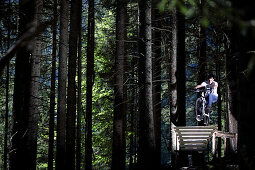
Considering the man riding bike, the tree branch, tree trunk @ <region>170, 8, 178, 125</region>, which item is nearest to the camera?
the tree branch

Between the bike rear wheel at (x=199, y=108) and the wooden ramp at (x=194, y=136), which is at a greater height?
the bike rear wheel at (x=199, y=108)

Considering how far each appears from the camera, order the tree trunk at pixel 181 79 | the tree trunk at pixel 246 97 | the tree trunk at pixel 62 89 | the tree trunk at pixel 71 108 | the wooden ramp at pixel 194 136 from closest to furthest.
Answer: the tree trunk at pixel 246 97, the wooden ramp at pixel 194 136, the tree trunk at pixel 181 79, the tree trunk at pixel 62 89, the tree trunk at pixel 71 108

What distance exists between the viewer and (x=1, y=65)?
3.43 meters

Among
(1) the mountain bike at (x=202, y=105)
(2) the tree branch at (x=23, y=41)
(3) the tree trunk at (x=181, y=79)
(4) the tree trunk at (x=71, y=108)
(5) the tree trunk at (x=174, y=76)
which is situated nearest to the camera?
(2) the tree branch at (x=23, y=41)

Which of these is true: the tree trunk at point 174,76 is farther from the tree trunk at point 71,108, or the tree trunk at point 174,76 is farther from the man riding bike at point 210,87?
the tree trunk at point 71,108

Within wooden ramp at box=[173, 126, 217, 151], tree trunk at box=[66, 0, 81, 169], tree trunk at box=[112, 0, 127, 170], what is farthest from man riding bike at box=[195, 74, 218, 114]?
tree trunk at box=[66, 0, 81, 169]

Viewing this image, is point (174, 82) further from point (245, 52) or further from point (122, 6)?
point (245, 52)

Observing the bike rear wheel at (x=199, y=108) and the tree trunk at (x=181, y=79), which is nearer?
the tree trunk at (x=181, y=79)

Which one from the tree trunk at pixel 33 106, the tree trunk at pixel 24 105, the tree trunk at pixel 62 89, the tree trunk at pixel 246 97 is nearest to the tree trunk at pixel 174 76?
the tree trunk at pixel 62 89

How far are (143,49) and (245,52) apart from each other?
6.59m

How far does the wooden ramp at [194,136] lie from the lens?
1064 cm

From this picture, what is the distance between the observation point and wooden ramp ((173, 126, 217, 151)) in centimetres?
1064

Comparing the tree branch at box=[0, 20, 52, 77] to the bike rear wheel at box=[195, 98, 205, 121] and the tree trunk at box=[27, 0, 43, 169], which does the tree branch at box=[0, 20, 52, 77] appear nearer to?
the tree trunk at box=[27, 0, 43, 169]

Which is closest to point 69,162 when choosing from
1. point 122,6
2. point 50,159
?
point 50,159
